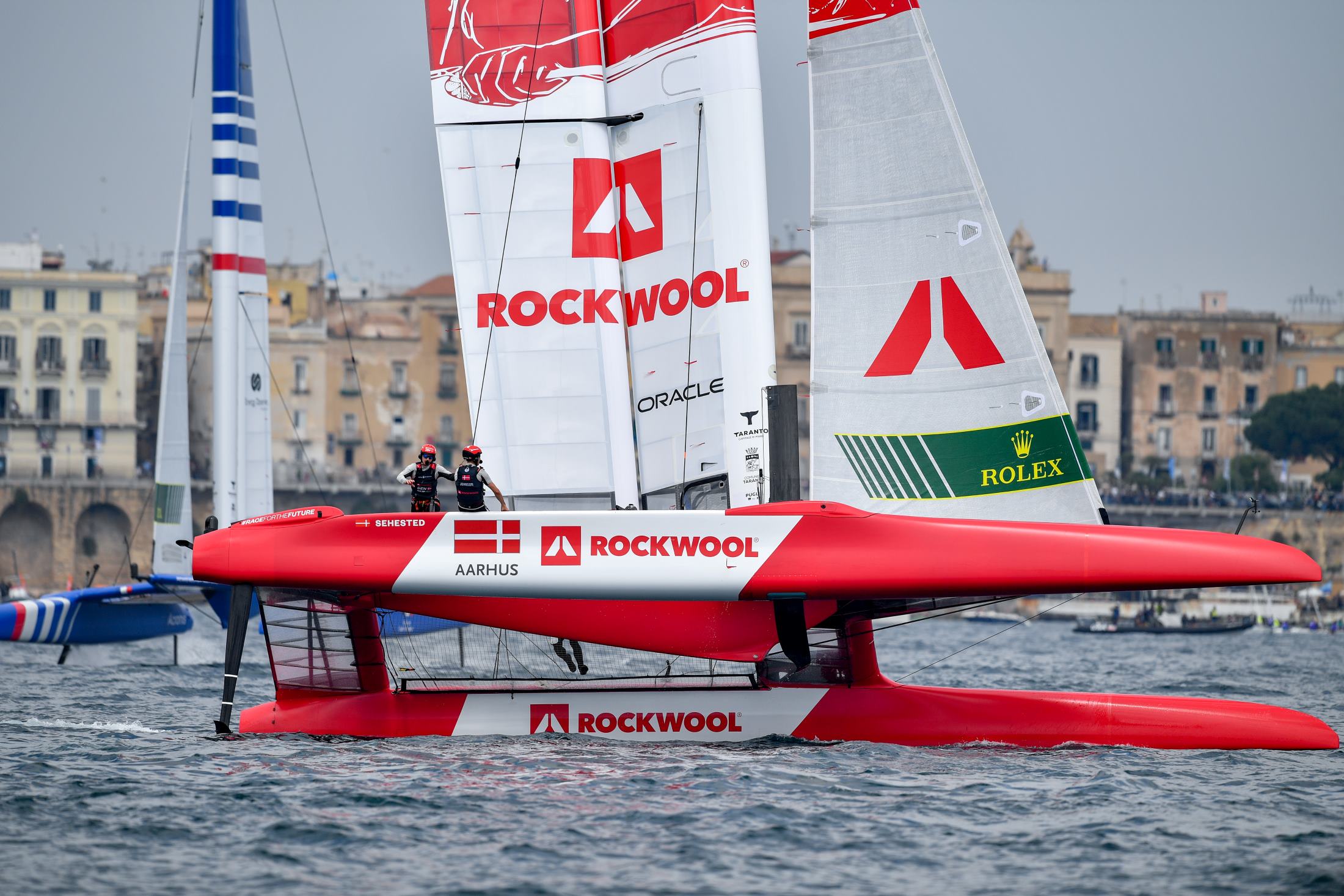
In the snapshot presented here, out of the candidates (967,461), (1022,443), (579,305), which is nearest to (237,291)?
(579,305)

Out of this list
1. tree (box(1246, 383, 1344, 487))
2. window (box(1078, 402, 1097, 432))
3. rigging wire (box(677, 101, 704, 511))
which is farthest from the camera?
window (box(1078, 402, 1097, 432))

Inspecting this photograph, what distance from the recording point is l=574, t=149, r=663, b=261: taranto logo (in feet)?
41.0

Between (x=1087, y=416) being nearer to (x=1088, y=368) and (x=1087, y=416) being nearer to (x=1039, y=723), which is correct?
(x=1088, y=368)

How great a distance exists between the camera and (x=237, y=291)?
20359 millimetres

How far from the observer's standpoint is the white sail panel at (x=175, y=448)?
2116 cm

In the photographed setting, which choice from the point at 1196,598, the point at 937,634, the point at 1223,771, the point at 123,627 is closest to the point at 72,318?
the point at 937,634

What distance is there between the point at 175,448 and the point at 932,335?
1355 centimetres

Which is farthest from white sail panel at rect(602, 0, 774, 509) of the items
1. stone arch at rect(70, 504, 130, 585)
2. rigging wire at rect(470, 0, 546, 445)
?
stone arch at rect(70, 504, 130, 585)

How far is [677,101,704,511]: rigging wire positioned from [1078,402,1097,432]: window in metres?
57.8

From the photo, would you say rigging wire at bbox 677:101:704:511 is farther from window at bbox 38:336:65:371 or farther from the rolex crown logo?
window at bbox 38:336:65:371

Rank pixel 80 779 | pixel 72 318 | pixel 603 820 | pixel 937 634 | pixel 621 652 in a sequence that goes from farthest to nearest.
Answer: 1. pixel 72 318
2. pixel 937 634
3. pixel 621 652
4. pixel 80 779
5. pixel 603 820

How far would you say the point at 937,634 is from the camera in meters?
42.5

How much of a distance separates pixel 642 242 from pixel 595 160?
0.70 metres

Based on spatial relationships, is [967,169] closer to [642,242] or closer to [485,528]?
[642,242]
